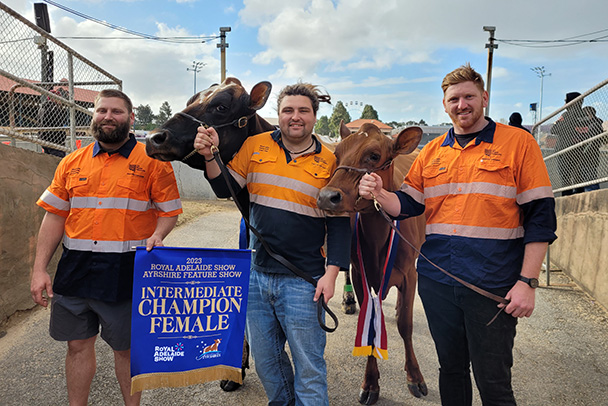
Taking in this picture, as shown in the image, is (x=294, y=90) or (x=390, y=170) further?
(x=390, y=170)

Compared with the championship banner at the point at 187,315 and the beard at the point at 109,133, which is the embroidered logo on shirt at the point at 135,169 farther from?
the championship banner at the point at 187,315

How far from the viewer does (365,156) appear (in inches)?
111

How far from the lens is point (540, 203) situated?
6.61 ft

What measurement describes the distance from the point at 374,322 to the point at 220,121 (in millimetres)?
2028

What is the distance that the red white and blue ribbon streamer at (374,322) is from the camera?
10.3 ft

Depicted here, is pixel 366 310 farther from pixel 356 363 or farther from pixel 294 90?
pixel 294 90

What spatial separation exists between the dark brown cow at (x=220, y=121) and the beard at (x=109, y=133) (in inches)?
9.5

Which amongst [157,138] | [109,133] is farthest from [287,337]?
[109,133]

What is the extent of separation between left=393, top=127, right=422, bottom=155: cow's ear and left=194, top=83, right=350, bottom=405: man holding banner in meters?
0.72

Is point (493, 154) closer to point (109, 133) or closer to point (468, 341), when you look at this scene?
point (468, 341)

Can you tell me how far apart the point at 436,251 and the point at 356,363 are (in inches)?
83.2

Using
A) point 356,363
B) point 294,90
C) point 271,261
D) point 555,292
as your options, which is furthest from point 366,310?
point 555,292

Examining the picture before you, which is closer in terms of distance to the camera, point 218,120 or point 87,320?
point 87,320

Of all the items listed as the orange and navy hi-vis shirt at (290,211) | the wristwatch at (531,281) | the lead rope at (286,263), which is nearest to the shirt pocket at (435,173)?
the orange and navy hi-vis shirt at (290,211)
